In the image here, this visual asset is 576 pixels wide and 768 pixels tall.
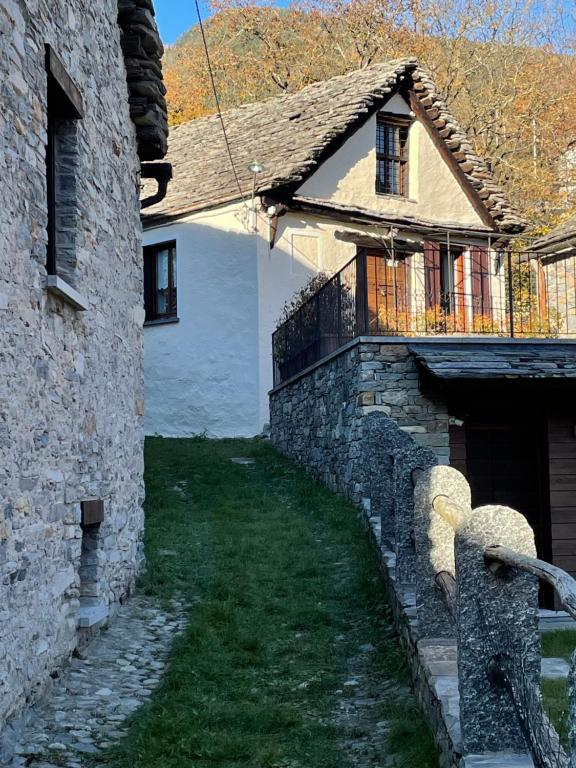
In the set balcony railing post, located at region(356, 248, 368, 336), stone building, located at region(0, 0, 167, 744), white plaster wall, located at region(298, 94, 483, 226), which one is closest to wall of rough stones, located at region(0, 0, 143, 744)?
stone building, located at region(0, 0, 167, 744)

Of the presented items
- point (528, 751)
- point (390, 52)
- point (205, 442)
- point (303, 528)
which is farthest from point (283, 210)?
point (528, 751)

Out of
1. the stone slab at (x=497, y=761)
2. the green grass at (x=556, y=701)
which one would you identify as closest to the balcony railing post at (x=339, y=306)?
the green grass at (x=556, y=701)

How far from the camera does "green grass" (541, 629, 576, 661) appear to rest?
6.54 metres

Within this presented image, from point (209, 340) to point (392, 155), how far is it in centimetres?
527

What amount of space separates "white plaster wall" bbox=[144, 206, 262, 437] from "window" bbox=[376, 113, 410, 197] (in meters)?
3.36

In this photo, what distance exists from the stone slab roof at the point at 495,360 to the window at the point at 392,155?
8067 mm

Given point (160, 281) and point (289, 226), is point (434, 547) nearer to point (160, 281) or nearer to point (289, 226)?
point (289, 226)

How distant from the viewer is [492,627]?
316 cm

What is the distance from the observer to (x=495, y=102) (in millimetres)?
24453

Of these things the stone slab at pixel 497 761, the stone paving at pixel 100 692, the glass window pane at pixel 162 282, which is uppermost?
the glass window pane at pixel 162 282

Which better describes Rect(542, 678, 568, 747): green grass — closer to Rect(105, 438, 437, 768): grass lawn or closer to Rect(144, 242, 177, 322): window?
Rect(105, 438, 437, 768): grass lawn

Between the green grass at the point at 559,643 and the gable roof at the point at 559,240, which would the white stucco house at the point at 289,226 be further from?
the green grass at the point at 559,643

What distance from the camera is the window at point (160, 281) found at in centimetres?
1750

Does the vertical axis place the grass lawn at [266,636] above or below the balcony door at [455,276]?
below
